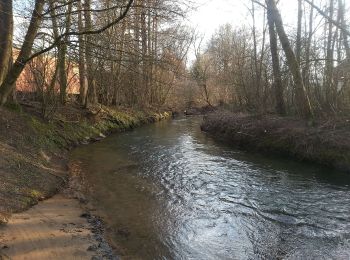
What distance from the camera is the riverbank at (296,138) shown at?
12820 millimetres

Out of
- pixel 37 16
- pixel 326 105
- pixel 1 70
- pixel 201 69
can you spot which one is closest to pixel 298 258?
pixel 37 16

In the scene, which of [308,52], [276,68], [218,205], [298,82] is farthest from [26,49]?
[308,52]

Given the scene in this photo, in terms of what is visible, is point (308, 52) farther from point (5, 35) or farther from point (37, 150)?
point (5, 35)

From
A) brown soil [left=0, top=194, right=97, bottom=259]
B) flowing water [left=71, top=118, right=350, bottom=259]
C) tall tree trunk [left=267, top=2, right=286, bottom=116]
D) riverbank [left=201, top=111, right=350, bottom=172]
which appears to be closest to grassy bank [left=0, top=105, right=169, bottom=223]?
brown soil [left=0, top=194, right=97, bottom=259]

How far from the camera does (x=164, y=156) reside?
1491 cm

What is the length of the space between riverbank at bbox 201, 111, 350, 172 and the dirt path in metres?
8.69

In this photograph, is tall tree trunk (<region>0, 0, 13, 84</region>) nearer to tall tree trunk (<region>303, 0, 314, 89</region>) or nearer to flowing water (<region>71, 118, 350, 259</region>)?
flowing water (<region>71, 118, 350, 259</region>)

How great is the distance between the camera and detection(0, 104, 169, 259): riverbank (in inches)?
302

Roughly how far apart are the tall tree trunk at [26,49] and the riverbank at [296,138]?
974 centimetres

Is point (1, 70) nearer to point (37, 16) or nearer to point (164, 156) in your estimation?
point (37, 16)

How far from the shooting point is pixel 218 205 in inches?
348

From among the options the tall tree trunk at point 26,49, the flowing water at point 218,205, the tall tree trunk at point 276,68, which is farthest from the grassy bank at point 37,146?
the tall tree trunk at point 276,68

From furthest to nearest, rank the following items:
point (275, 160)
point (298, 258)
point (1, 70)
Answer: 1. point (275, 160)
2. point (1, 70)
3. point (298, 258)

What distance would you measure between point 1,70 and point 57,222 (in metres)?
6.89
